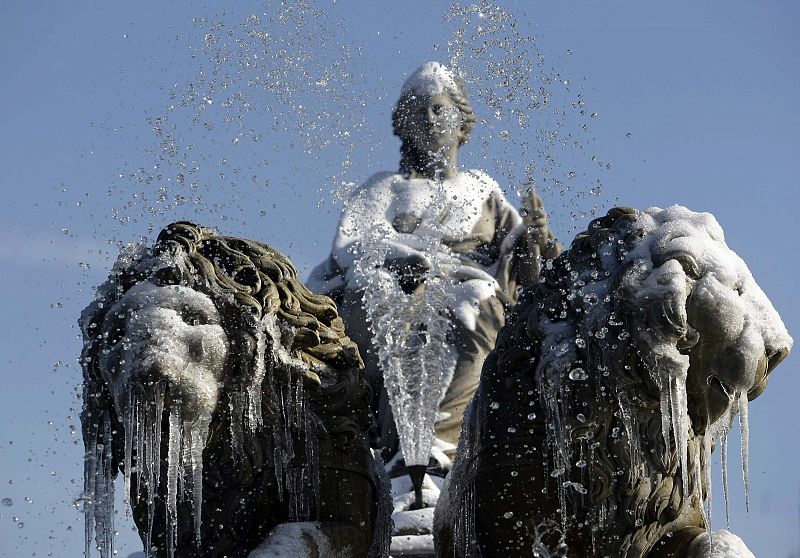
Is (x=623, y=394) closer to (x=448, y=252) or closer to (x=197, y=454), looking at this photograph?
(x=197, y=454)

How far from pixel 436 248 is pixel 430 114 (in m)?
0.91

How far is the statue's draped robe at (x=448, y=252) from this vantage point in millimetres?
8469

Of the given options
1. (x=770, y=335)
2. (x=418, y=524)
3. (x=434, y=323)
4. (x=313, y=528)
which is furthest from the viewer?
(x=434, y=323)

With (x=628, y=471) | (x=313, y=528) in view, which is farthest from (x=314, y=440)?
(x=628, y=471)

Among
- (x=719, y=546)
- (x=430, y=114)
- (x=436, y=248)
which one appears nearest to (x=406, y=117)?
(x=430, y=114)

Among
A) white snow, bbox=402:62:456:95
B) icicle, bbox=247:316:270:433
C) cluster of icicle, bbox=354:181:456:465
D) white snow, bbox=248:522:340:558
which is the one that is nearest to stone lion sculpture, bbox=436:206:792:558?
white snow, bbox=248:522:340:558

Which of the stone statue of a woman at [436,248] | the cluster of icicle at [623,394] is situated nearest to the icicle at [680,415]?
the cluster of icicle at [623,394]

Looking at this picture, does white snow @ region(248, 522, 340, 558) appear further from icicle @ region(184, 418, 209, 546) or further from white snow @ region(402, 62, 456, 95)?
white snow @ region(402, 62, 456, 95)

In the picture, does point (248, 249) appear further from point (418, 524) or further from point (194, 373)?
point (418, 524)

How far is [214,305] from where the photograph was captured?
5758 mm

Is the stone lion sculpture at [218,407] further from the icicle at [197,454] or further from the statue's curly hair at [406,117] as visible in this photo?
the statue's curly hair at [406,117]

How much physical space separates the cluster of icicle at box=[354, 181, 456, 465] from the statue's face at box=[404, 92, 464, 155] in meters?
0.97

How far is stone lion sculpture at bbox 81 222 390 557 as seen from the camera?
562cm

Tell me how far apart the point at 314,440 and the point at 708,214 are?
162cm
